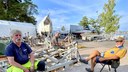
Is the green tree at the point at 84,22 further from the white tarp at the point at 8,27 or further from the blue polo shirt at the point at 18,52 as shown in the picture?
the blue polo shirt at the point at 18,52

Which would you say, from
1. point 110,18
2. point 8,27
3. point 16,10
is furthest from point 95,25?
point 8,27

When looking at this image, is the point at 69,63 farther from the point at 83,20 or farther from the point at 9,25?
the point at 83,20

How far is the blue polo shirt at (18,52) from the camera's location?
364cm

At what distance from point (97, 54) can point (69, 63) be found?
48.3 inches

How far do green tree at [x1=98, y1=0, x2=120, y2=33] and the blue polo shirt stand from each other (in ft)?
104

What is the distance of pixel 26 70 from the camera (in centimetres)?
366

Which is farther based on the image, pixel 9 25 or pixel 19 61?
pixel 9 25

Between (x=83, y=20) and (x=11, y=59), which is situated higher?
(x=83, y=20)

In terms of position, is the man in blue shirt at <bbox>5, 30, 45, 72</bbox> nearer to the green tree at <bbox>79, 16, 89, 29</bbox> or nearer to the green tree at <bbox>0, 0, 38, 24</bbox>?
the green tree at <bbox>0, 0, 38, 24</bbox>

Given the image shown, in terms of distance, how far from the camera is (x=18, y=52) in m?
3.73

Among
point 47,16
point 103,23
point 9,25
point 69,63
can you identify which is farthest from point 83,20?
point 69,63

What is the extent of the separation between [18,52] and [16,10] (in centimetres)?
2959

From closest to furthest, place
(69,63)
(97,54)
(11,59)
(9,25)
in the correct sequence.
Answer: (11,59) < (97,54) < (69,63) < (9,25)

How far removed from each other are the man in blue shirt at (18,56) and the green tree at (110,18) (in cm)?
3167
